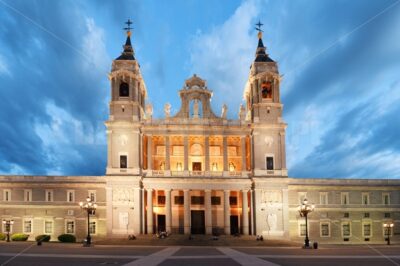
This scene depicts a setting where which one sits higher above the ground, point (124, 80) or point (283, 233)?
point (124, 80)

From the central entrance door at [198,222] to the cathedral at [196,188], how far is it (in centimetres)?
15

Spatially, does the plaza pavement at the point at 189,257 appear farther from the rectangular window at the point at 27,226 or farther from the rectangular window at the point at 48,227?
the rectangular window at the point at 27,226

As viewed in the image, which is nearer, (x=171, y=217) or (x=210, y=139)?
(x=171, y=217)

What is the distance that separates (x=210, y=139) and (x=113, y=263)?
4875cm

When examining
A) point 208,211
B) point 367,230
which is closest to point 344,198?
point 367,230

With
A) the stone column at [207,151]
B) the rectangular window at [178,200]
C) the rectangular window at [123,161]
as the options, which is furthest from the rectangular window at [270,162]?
the rectangular window at [123,161]

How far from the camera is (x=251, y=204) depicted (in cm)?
7500

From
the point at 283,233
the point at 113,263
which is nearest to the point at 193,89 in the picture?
the point at 283,233

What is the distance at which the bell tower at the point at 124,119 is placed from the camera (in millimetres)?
73625

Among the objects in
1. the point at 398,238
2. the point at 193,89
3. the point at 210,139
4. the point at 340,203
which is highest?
the point at 193,89

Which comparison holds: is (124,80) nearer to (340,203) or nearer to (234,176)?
(234,176)

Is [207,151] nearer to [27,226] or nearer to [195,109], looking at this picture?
[195,109]

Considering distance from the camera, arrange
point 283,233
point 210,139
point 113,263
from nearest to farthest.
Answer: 1. point 113,263
2. point 283,233
3. point 210,139

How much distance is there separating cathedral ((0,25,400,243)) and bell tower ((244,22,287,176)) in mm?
153
